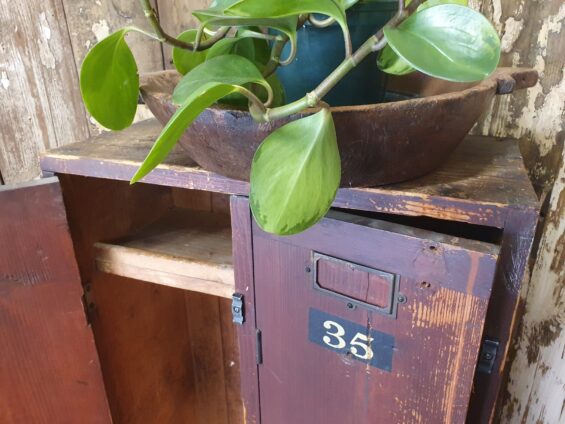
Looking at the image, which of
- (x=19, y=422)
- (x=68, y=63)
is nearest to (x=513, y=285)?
(x=19, y=422)

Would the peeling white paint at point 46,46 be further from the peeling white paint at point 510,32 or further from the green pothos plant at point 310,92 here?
the peeling white paint at point 510,32

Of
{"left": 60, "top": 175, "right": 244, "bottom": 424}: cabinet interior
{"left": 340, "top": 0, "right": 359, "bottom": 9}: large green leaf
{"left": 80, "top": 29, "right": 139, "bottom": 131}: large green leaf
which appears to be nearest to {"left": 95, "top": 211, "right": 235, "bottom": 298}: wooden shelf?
{"left": 60, "top": 175, "right": 244, "bottom": 424}: cabinet interior

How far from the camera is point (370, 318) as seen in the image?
0.48 m

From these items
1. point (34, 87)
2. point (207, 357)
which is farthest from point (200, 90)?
point (207, 357)

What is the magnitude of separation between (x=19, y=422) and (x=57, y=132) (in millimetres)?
558

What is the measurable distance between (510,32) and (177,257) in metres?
0.56

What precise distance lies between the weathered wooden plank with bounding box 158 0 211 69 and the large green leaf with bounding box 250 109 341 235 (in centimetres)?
54

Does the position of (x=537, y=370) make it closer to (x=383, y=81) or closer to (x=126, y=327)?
(x=383, y=81)

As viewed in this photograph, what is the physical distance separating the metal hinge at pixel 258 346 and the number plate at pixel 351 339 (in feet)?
0.25

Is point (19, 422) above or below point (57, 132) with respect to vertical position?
below

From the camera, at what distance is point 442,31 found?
0.34m

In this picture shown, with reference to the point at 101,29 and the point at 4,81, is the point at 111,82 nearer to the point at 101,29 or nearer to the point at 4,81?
the point at 101,29

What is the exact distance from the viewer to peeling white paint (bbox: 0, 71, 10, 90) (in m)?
0.96

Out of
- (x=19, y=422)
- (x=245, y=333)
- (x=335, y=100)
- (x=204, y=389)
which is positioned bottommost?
(x=204, y=389)
